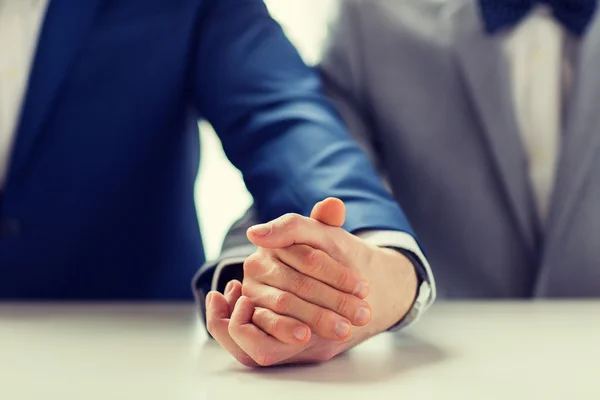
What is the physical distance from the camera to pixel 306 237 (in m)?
0.63

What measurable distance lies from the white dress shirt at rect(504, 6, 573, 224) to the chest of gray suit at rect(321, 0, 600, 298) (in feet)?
0.13

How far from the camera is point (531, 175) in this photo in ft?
3.77

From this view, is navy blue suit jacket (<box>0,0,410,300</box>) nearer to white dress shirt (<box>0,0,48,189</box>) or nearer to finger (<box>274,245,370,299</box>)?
white dress shirt (<box>0,0,48,189</box>)

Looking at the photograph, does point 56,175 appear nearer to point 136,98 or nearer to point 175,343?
point 136,98

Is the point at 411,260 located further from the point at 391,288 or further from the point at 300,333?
the point at 300,333

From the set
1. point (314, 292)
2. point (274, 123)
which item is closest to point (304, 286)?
point (314, 292)

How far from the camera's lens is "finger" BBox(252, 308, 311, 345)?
606mm

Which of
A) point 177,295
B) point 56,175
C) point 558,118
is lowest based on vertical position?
point 177,295

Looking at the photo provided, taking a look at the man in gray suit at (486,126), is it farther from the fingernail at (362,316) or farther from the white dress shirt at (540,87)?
the fingernail at (362,316)

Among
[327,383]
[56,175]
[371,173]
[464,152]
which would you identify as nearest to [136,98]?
[56,175]

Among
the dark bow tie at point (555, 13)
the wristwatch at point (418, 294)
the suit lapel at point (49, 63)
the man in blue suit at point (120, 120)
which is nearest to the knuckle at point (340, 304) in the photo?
the wristwatch at point (418, 294)

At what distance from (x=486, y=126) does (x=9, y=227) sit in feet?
2.19

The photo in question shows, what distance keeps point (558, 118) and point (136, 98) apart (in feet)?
2.00

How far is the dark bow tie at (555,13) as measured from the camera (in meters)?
1.14
